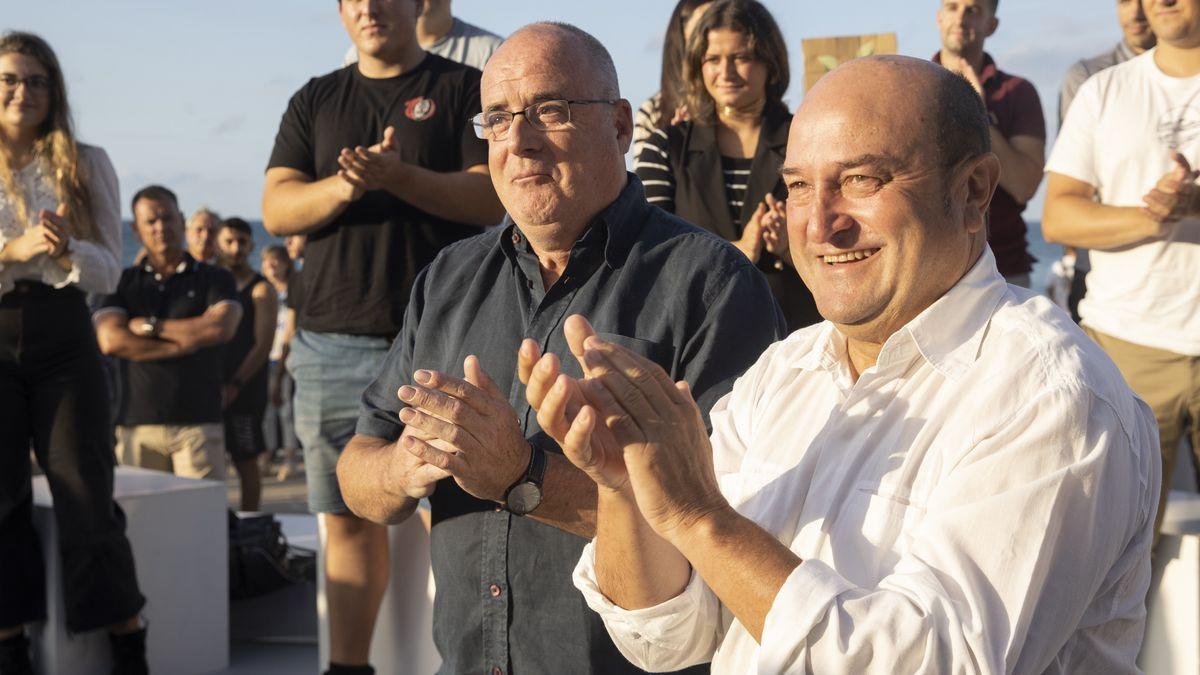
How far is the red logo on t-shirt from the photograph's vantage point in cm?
397

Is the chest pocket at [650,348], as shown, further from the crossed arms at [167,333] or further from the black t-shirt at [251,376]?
the black t-shirt at [251,376]

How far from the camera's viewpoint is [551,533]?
2492 mm

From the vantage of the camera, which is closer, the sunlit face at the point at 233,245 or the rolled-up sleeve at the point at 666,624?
the rolled-up sleeve at the point at 666,624

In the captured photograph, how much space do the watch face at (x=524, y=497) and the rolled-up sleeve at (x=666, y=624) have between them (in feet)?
1.05

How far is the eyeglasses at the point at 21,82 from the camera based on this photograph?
14.8ft

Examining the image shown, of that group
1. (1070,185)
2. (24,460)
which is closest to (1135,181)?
(1070,185)

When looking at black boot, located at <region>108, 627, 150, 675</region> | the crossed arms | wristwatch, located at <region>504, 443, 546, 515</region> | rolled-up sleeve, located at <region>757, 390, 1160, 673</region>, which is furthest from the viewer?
the crossed arms

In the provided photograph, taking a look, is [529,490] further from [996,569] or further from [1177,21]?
[1177,21]

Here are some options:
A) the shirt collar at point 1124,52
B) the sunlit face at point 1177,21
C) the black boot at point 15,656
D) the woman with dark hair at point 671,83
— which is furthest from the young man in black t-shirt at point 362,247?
the shirt collar at point 1124,52

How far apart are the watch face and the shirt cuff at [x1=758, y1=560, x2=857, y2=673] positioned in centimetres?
77

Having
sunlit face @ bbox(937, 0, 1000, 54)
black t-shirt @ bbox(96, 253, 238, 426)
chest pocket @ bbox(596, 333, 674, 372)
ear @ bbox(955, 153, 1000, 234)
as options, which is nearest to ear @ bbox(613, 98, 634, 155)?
chest pocket @ bbox(596, 333, 674, 372)

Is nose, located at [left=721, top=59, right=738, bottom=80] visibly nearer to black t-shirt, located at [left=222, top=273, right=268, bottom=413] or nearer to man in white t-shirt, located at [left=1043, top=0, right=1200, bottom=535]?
man in white t-shirt, located at [left=1043, top=0, right=1200, bottom=535]

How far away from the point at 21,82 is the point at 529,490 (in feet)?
10.3

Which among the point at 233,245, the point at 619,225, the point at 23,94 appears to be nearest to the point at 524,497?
the point at 619,225
